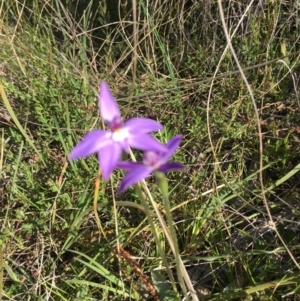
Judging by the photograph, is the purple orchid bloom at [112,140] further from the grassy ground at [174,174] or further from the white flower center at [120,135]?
the grassy ground at [174,174]

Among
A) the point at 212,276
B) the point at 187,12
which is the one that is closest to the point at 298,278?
the point at 212,276

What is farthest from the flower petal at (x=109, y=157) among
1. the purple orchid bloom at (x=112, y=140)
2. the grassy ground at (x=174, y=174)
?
the grassy ground at (x=174, y=174)

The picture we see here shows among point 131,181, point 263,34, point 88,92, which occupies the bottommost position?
point 88,92

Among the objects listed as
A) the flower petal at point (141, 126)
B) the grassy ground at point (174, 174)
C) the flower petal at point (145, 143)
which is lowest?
the grassy ground at point (174, 174)

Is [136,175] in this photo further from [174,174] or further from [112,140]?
[174,174]

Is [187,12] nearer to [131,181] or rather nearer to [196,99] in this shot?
[196,99]

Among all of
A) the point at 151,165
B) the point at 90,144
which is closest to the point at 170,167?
the point at 151,165

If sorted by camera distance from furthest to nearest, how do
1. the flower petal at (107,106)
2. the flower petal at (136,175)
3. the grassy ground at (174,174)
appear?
the grassy ground at (174,174) < the flower petal at (107,106) < the flower petal at (136,175)
